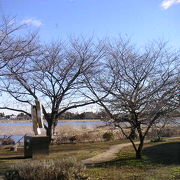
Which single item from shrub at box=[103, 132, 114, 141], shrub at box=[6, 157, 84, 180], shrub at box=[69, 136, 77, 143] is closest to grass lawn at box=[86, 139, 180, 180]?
shrub at box=[6, 157, 84, 180]

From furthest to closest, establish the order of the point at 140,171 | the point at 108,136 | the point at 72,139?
1. the point at 108,136
2. the point at 72,139
3. the point at 140,171

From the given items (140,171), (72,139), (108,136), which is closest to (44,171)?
(140,171)

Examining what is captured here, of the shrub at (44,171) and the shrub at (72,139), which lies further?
the shrub at (72,139)

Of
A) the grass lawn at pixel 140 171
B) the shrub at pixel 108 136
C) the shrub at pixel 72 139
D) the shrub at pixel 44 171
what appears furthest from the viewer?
the shrub at pixel 108 136

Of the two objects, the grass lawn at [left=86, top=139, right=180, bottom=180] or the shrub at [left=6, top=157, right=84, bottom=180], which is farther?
the grass lawn at [left=86, top=139, right=180, bottom=180]

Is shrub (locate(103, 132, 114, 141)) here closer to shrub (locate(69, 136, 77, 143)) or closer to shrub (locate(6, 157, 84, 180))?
shrub (locate(69, 136, 77, 143))

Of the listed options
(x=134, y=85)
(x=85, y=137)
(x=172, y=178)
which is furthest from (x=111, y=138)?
(x=172, y=178)

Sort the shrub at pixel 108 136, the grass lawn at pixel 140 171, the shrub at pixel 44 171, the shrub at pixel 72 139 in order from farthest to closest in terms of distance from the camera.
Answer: the shrub at pixel 108 136 → the shrub at pixel 72 139 → the grass lawn at pixel 140 171 → the shrub at pixel 44 171

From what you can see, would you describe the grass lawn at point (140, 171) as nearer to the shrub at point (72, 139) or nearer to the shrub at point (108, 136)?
the shrub at point (72, 139)

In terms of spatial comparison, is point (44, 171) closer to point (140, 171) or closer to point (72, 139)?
point (140, 171)

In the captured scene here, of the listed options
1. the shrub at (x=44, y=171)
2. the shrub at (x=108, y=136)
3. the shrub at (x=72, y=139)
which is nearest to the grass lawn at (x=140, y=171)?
the shrub at (x=44, y=171)

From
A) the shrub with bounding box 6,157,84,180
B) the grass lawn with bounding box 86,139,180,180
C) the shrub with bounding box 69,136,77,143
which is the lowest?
the grass lawn with bounding box 86,139,180,180

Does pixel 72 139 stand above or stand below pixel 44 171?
above

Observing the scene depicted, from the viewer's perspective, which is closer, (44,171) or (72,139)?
(44,171)
